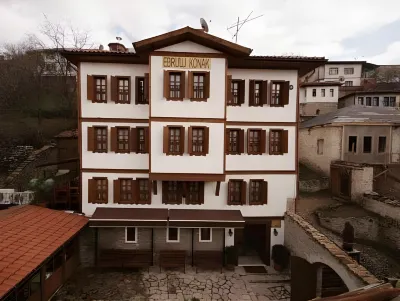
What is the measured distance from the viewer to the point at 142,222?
1316 centimetres

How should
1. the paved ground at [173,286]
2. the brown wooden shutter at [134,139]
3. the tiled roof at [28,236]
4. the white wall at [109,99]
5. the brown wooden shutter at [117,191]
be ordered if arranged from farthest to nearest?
the brown wooden shutter at [117,191], the brown wooden shutter at [134,139], the white wall at [109,99], the paved ground at [173,286], the tiled roof at [28,236]

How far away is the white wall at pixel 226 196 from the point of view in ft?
47.8

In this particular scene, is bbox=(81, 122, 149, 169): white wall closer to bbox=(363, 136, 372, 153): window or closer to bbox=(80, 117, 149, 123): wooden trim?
bbox=(80, 117, 149, 123): wooden trim

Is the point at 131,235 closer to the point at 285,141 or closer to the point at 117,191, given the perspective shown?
the point at 117,191

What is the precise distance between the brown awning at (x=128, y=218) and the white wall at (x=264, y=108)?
6.62 m

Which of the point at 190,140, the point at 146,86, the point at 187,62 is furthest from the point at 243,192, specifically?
the point at 146,86

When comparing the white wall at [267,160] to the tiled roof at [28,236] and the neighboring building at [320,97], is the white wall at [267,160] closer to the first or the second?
the tiled roof at [28,236]

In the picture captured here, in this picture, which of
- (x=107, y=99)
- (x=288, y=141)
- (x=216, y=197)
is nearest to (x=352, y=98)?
(x=288, y=141)

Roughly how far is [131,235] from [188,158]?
5569 millimetres

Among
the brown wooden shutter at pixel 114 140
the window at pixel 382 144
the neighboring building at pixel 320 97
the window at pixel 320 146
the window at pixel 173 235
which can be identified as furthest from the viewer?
the neighboring building at pixel 320 97

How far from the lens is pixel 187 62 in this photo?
521 inches

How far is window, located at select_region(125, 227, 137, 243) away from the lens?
14609 millimetres

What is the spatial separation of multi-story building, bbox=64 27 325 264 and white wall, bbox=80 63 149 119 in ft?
0.18

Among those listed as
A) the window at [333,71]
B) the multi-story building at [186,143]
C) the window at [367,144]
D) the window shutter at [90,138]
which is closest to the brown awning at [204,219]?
the multi-story building at [186,143]
